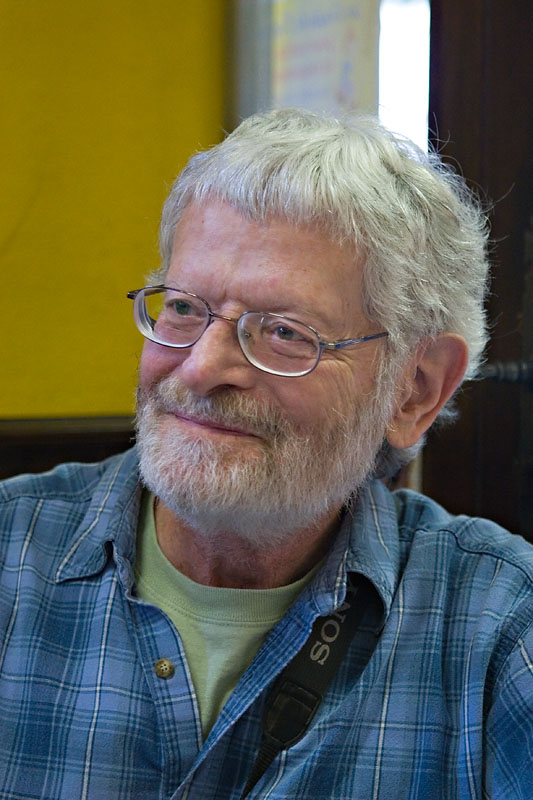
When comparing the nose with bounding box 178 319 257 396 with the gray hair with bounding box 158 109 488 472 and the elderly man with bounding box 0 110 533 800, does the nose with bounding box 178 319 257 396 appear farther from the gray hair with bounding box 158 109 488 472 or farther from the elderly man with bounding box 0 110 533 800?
the gray hair with bounding box 158 109 488 472

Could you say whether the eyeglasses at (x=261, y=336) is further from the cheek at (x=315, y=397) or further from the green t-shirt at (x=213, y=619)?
the green t-shirt at (x=213, y=619)

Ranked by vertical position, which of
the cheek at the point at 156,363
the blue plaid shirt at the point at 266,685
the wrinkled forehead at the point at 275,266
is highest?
the wrinkled forehead at the point at 275,266

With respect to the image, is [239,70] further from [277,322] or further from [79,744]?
[79,744]

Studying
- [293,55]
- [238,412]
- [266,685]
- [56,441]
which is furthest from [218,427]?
[293,55]

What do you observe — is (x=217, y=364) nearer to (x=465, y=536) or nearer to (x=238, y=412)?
(x=238, y=412)

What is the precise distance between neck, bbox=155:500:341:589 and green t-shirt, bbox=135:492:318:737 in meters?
0.02

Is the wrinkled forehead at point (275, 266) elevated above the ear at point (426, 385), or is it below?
above

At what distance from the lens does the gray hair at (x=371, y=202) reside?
1333 mm

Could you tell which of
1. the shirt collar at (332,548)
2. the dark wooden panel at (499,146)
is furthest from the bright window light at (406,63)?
the shirt collar at (332,548)

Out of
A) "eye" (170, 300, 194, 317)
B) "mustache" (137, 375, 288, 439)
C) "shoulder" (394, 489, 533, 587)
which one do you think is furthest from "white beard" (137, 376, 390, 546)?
"shoulder" (394, 489, 533, 587)

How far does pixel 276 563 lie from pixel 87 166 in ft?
4.47

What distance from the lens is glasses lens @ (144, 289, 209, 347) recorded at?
134 cm

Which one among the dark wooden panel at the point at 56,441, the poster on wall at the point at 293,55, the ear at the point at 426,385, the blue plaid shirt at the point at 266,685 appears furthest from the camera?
the poster on wall at the point at 293,55

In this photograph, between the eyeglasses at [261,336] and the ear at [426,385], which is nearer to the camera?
the eyeglasses at [261,336]
